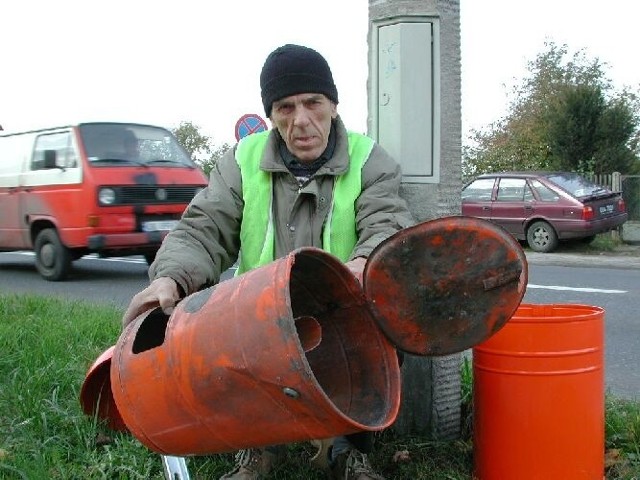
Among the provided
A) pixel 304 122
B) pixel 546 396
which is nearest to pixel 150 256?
pixel 304 122

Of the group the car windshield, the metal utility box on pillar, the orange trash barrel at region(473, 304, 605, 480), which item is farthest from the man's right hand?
the car windshield

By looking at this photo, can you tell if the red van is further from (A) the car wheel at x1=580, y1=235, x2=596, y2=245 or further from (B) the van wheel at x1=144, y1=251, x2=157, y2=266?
(A) the car wheel at x1=580, y1=235, x2=596, y2=245

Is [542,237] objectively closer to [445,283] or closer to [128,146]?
[128,146]

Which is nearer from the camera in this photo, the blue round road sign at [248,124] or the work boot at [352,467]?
the work boot at [352,467]

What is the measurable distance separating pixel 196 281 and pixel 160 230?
311 inches

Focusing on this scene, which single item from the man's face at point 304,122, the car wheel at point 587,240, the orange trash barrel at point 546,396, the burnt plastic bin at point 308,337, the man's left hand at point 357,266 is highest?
the man's face at point 304,122

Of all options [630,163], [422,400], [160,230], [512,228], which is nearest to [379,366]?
[422,400]

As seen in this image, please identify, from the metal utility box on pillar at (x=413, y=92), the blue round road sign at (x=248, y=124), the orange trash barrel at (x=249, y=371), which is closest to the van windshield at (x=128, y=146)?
the blue round road sign at (x=248, y=124)

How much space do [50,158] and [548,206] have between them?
28.0ft

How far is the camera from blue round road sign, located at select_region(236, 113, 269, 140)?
12.2 meters

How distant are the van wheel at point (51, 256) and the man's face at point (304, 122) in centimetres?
827

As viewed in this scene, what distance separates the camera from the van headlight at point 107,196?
9.92 m

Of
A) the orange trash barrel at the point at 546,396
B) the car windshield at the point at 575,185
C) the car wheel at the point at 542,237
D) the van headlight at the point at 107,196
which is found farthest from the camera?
the car wheel at the point at 542,237

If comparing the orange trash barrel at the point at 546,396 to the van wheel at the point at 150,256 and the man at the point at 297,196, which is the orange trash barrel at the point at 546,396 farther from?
the van wheel at the point at 150,256
